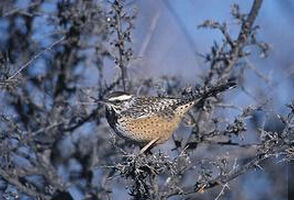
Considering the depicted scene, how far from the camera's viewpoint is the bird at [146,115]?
12.2ft

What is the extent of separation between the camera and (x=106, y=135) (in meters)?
4.51

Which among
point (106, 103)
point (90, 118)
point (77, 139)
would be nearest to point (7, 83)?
point (106, 103)

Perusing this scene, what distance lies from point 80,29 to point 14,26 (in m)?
0.54

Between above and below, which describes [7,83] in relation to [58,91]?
above

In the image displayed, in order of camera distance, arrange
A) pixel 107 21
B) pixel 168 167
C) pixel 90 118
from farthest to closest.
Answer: pixel 90 118
pixel 107 21
pixel 168 167

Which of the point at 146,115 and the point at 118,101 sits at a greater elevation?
the point at 118,101

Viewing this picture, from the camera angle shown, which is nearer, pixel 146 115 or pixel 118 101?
pixel 118 101

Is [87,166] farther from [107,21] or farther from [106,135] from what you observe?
[107,21]

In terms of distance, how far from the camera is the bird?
373 cm

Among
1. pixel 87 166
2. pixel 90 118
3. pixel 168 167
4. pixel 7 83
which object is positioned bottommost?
pixel 87 166

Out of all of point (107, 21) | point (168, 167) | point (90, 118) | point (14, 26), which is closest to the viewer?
point (168, 167)

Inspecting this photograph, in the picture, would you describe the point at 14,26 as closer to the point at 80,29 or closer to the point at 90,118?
the point at 80,29

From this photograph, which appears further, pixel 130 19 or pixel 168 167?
pixel 130 19

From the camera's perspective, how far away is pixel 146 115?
3.84 m
